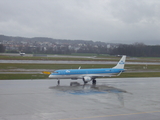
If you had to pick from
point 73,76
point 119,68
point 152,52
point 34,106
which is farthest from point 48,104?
point 152,52

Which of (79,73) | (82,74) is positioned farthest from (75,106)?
(82,74)

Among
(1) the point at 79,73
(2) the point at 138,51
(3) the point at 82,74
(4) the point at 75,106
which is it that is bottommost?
(4) the point at 75,106

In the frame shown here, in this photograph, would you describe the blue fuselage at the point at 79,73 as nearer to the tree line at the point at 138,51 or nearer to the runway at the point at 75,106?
the runway at the point at 75,106

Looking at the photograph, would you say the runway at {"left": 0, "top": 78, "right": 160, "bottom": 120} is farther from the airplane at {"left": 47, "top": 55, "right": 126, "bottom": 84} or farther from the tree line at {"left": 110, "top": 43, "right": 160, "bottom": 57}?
the tree line at {"left": 110, "top": 43, "right": 160, "bottom": 57}

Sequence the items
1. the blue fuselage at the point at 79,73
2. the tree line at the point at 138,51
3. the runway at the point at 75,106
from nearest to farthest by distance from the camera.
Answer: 1. the runway at the point at 75,106
2. the blue fuselage at the point at 79,73
3. the tree line at the point at 138,51

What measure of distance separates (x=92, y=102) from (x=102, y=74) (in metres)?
17.6

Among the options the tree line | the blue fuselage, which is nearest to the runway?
the blue fuselage

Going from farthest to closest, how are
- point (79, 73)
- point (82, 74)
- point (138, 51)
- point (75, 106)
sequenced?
point (138, 51) < point (82, 74) < point (79, 73) < point (75, 106)

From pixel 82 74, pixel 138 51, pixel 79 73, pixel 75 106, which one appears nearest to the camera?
pixel 75 106

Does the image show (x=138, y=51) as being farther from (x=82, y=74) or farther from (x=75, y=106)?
(x=75, y=106)

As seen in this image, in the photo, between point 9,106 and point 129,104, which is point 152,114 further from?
point 9,106

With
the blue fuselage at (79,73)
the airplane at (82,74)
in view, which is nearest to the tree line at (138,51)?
the airplane at (82,74)

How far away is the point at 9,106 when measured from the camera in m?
22.8

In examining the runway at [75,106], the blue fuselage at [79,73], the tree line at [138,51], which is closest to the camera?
the runway at [75,106]
